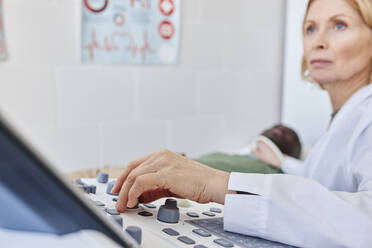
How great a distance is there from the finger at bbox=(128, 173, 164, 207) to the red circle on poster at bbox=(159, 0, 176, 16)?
3.39ft

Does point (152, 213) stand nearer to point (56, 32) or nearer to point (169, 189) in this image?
point (169, 189)

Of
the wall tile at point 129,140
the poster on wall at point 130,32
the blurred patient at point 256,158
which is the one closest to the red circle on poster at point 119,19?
the poster on wall at point 130,32

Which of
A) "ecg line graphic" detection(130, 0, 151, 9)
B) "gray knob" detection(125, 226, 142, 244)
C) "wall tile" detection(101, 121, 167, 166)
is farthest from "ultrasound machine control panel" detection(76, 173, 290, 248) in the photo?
"ecg line graphic" detection(130, 0, 151, 9)

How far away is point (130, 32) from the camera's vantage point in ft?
4.70

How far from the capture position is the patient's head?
1405mm

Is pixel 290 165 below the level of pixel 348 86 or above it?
below

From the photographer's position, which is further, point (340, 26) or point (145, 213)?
point (340, 26)

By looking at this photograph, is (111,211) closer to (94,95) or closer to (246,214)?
(246,214)

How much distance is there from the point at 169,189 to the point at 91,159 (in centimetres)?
87

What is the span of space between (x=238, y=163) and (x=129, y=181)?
2.17 feet

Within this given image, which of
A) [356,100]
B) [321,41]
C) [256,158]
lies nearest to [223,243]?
[356,100]

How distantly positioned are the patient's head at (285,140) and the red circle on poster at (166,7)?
526mm

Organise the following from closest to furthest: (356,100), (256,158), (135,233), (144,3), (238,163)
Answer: (135,233) → (356,100) → (238,163) → (256,158) → (144,3)

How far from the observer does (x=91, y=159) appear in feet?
4.58
